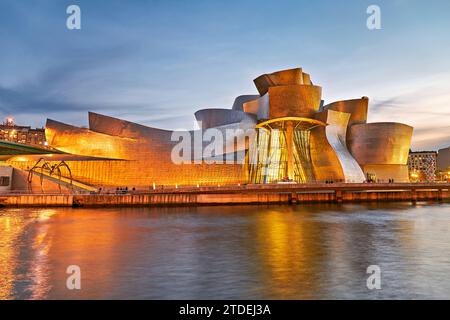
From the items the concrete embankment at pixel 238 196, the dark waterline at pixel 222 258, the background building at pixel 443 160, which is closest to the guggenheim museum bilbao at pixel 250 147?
the concrete embankment at pixel 238 196

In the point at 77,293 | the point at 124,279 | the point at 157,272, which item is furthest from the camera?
the point at 157,272

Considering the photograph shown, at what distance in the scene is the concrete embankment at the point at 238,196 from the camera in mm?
29688

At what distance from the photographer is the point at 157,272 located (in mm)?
10422

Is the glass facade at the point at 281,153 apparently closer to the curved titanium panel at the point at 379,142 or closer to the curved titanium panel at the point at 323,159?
A: the curved titanium panel at the point at 323,159

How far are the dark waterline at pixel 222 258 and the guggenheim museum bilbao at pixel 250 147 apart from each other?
1560cm

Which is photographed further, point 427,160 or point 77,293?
point 427,160

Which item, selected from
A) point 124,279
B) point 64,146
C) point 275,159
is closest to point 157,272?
point 124,279

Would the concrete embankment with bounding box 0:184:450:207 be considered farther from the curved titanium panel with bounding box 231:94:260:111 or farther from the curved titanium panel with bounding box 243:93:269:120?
the curved titanium panel with bounding box 231:94:260:111

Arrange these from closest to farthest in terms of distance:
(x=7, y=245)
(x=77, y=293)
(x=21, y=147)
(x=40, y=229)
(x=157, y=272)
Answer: (x=77, y=293) → (x=157, y=272) → (x=7, y=245) → (x=40, y=229) → (x=21, y=147)

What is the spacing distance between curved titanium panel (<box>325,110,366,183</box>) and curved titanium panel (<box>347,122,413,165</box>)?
311 centimetres

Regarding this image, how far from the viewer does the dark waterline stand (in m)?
8.66

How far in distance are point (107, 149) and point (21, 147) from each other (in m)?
10.9
